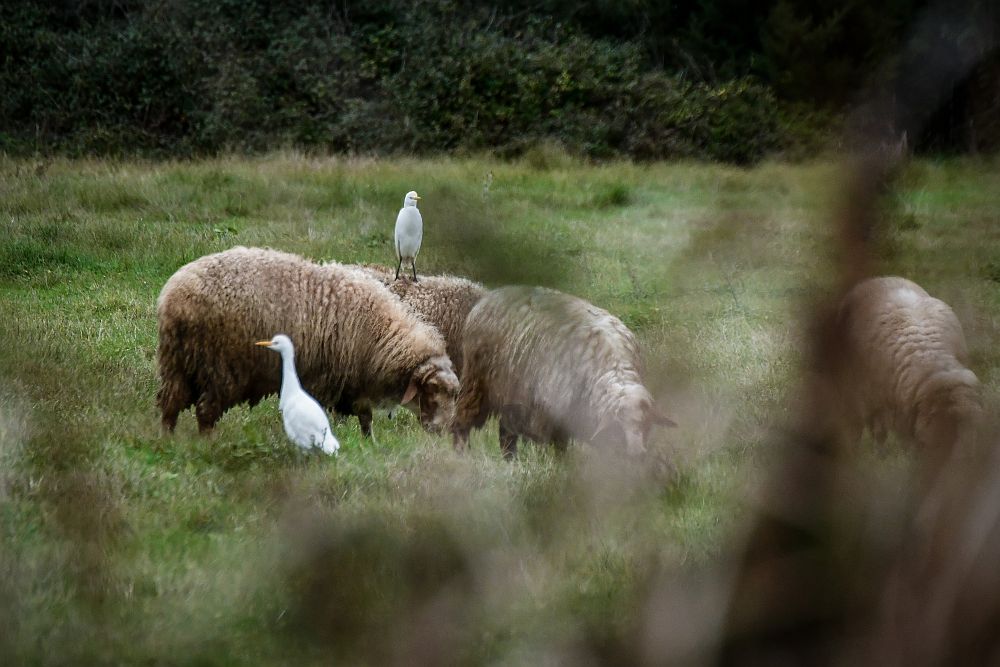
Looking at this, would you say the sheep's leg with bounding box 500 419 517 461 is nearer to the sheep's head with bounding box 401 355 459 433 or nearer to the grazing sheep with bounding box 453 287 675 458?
the grazing sheep with bounding box 453 287 675 458

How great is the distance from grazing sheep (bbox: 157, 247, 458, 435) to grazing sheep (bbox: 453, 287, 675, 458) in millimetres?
1128

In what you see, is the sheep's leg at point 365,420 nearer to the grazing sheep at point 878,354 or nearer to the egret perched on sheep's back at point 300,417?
the egret perched on sheep's back at point 300,417

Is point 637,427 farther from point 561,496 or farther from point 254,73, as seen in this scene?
point 254,73

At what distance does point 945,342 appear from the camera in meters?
1.50

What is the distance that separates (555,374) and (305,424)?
3.63m

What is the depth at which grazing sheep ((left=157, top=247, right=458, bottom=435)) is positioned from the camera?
687 cm

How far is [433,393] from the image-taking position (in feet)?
22.7

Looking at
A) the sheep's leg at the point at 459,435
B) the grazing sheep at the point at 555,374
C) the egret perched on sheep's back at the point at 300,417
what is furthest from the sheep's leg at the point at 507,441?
the egret perched on sheep's back at the point at 300,417

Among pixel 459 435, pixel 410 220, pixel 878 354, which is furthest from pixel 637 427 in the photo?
pixel 459 435

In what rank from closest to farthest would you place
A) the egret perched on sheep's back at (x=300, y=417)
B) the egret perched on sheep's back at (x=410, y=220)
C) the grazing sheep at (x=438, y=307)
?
the egret perched on sheep's back at (x=410, y=220) → the egret perched on sheep's back at (x=300, y=417) → the grazing sheep at (x=438, y=307)

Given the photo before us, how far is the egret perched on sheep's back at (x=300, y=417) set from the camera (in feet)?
19.2

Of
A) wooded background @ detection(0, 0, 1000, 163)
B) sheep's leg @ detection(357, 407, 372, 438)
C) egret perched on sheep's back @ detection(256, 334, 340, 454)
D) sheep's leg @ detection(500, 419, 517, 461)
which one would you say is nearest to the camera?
sheep's leg @ detection(500, 419, 517, 461)

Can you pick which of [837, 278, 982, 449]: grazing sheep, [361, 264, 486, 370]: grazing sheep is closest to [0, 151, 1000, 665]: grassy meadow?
[837, 278, 982, 449]: grazing sheep

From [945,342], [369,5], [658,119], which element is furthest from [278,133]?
[945,342]
